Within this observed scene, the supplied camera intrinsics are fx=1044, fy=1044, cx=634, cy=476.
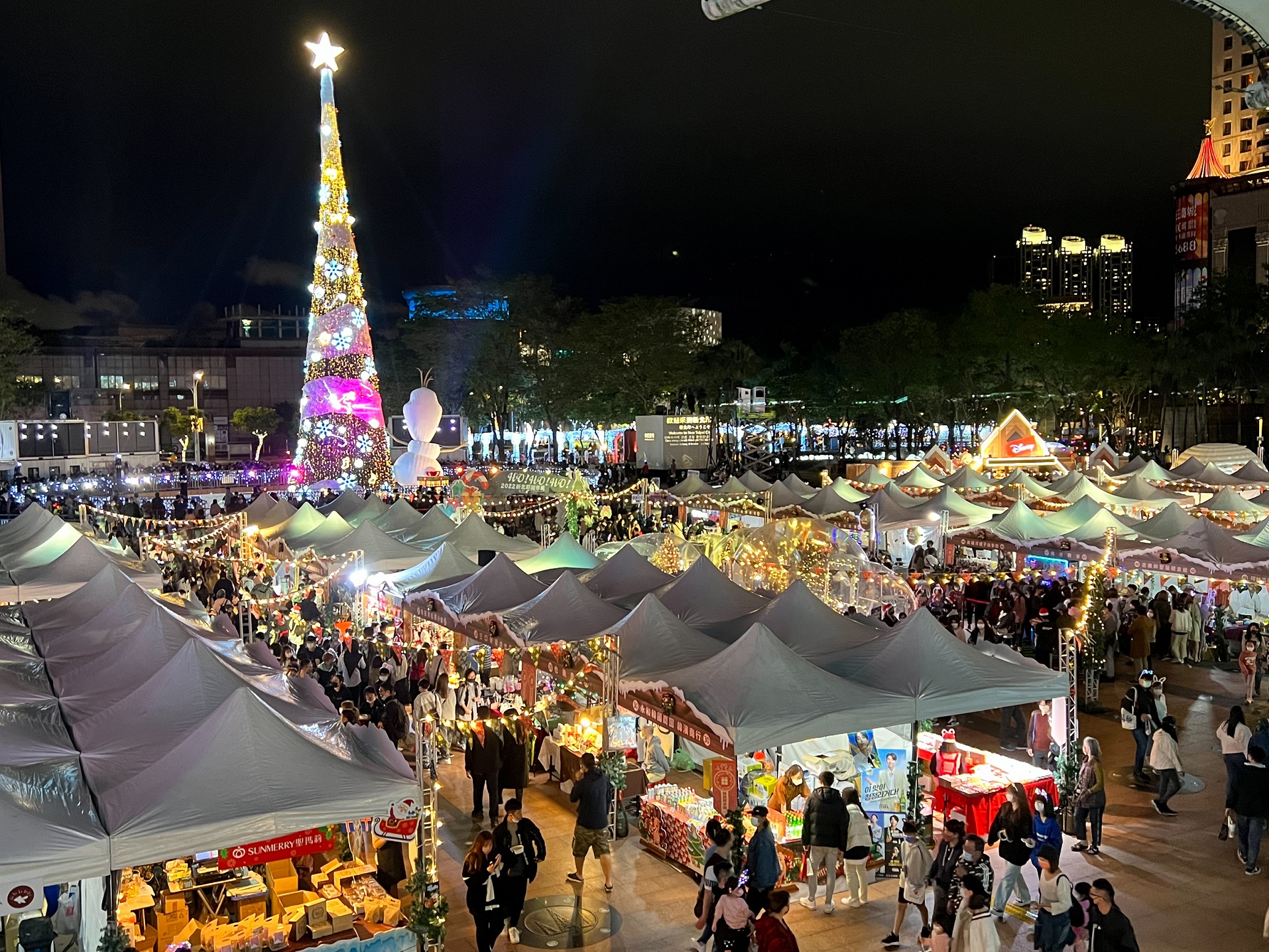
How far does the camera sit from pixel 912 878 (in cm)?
707

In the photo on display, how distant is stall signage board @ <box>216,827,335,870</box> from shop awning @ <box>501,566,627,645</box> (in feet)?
13.6

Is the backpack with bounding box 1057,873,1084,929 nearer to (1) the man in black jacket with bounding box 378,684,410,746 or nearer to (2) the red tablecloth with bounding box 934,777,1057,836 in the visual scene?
(2) the red tablecloth with bounding box 934,777,1057,836

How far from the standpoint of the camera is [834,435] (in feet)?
305

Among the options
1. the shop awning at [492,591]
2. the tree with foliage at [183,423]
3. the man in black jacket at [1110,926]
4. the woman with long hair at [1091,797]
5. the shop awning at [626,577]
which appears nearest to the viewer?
the man in black jacket at [1110,926]

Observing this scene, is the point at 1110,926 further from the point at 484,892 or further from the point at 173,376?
the point at 173,376

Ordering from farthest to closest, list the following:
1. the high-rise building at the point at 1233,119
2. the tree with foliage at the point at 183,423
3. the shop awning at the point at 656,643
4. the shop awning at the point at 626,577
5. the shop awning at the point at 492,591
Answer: the high-rise building at the point at 1233,119, the tree with foliage at the point at 183,423, the shop awning at the point at 626,577, the shop awning at the point at 492,591, the shop awning at the point at 656,643

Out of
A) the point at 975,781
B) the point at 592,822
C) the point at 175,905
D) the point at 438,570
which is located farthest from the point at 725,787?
the point at 438,570

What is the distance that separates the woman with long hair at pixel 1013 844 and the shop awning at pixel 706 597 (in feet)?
13.4

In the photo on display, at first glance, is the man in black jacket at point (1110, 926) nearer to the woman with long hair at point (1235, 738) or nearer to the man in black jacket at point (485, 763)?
the woman with long hair at point (1235, 738)

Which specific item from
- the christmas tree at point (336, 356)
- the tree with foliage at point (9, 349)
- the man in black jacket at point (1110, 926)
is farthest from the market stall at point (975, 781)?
the tree with foliage at point (9, 349)

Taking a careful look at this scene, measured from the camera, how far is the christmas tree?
86.0ft

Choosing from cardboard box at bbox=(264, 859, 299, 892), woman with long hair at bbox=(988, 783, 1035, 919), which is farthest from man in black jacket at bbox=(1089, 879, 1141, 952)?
cardboard box at bbox=(264, 859, 299, 892)

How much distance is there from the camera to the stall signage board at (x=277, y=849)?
6.29 meters

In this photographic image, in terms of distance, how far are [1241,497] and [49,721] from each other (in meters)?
21.7
